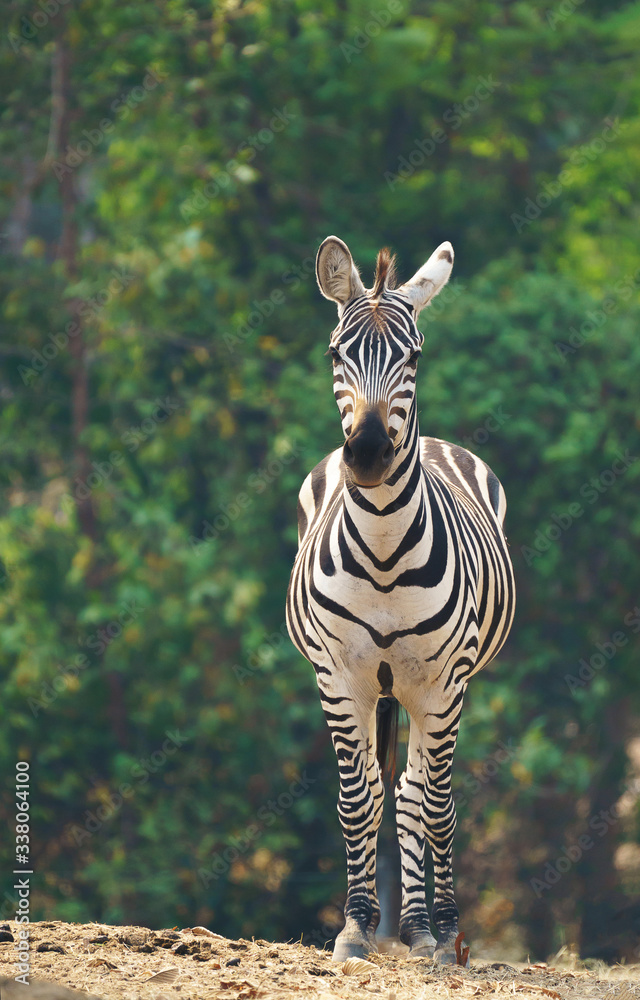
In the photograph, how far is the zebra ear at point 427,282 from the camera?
484 cm

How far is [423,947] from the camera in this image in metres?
5.22

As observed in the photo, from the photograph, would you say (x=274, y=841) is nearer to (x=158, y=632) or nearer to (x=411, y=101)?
(x=158, y=632)

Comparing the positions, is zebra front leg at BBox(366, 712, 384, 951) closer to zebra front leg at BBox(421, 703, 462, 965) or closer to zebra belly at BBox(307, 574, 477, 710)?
zebra front leg at BBox(421, 703, 462, 965)

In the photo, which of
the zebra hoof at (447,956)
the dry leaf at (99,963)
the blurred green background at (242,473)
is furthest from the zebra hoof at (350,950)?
the blurred green background at (242,473)

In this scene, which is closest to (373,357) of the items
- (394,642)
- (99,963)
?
(394,642)

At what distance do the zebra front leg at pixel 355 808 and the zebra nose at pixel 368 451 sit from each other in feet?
3.70

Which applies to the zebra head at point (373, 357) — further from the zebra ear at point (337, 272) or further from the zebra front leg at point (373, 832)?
the zebra front leg at point (373, 832)

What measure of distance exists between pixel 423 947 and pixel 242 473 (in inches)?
287

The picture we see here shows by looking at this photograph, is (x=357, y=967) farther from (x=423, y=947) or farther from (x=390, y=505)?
(x=390, y=505)

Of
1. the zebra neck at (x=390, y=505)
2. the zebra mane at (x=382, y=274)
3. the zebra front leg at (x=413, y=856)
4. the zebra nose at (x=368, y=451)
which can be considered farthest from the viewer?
the zebra front leg at (x=413, y=856)

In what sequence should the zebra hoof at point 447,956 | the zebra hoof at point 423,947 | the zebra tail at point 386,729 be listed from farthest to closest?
the zebra tail at point 386,729 < the zebra hoof at point 423,947 < the zebra hoof at point 447,956

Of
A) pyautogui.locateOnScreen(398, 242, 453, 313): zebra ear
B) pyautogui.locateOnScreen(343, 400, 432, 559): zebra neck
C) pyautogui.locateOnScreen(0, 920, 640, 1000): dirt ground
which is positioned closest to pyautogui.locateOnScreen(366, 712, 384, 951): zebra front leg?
pyautogui.locateOnScreen(0, 920, 640, 1000): dirt ground

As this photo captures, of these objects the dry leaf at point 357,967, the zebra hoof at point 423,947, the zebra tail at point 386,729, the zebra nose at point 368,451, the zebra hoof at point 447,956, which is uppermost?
the zebra nose at point 368,451

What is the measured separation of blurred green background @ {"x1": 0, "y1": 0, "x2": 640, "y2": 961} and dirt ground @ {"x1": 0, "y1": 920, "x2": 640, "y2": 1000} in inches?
223
